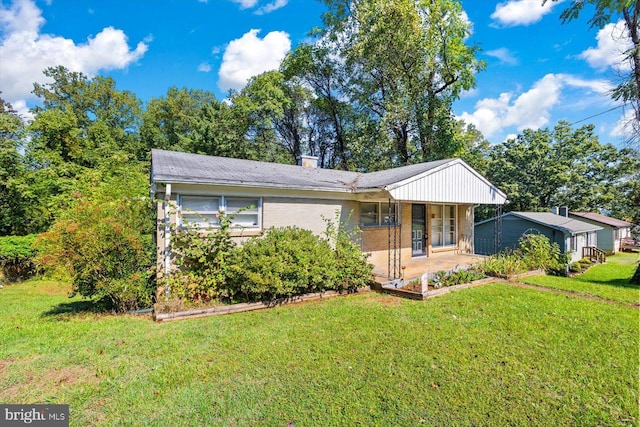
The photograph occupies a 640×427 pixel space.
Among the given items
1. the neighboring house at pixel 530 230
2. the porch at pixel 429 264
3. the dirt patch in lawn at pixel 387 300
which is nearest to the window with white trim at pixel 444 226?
the porch at pixel 429 264

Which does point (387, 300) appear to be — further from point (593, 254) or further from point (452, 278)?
point (593, 254)

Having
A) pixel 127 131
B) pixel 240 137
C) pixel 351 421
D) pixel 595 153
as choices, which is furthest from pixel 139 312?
pixel 595 153

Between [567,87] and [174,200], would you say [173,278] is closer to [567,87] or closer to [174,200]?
[174,200]

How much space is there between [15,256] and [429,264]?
53.7ft

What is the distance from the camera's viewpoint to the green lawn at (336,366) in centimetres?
329

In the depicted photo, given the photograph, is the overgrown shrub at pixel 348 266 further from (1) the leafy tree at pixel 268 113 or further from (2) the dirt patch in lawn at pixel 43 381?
(1) the leafy tree at pixel 268 113

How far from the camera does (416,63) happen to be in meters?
21.8

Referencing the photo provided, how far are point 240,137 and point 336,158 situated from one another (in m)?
9.39

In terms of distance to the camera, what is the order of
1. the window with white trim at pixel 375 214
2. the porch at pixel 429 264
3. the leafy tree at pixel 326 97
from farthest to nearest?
the leafy tree at pixel 326 97 → the window with white trim at pixel 375 214 → the porch at pixel 429 264

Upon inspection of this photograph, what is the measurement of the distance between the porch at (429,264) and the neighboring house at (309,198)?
10.1 inches

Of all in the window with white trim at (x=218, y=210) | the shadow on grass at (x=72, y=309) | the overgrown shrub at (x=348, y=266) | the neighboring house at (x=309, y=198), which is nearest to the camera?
the shadow on grass at (x=72, y=309)

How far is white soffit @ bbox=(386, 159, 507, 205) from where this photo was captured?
955 cm

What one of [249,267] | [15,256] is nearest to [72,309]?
[249,267]

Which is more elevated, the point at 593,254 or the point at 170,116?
the point at 170,116
